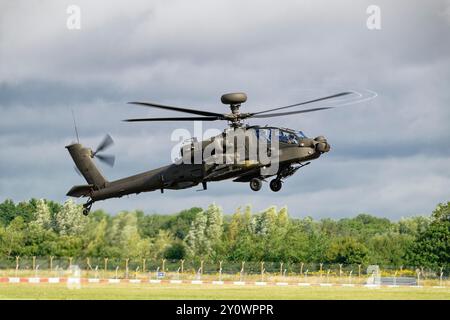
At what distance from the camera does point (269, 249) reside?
100000 mm

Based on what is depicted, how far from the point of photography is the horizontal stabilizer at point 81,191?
183ft

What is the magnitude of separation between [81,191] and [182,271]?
16.5m

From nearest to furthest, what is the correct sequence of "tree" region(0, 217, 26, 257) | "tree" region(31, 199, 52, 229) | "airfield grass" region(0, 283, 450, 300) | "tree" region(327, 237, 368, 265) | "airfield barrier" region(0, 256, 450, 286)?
"airfield grass" region(0, 283, 450, 300)
"airfield barrier" region(0, 256, 450, 286)
"tree" region(31, 199, 52, 229)
"tree" region(0, 217, 26, 257)
"tree" region(327, 237, 368, 265)

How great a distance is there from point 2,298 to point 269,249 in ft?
197

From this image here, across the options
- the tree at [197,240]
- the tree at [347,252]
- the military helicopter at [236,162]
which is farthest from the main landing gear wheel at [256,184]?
the tree at [347,252]

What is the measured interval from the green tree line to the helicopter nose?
1721 cm

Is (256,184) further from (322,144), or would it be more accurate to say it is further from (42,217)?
(42,217)

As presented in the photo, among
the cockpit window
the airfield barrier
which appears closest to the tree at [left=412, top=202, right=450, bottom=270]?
the airfield barrier

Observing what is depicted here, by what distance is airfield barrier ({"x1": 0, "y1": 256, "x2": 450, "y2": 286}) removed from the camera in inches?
2445

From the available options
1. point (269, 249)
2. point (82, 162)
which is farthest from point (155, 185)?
point (269, 249)

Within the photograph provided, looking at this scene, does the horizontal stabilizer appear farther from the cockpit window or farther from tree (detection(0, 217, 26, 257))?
tree (detection(0, 217, 26, 257))

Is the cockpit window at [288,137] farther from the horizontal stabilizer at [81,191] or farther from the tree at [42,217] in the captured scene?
the tree at [42,217]

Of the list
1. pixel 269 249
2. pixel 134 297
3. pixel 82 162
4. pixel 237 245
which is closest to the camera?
pixel 134 297
